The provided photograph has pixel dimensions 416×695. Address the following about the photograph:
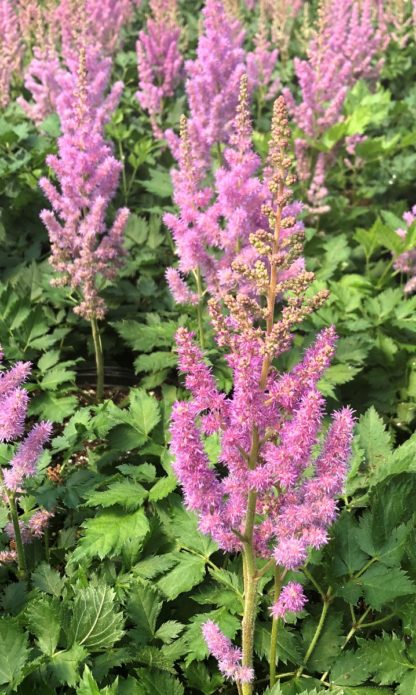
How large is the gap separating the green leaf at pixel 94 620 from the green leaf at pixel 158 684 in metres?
0.15

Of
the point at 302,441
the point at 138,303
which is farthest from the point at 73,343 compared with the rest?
the point at 302,441

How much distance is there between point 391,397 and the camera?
4012 mm

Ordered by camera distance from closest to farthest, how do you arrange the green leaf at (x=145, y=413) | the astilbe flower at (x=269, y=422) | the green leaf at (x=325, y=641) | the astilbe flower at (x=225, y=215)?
the astilbe flower at (x=269, y=422)
the green leaf at (x=325, y=641)
the green leaf at (x=145, y=413)
the astilbe flower at (x=225, y=215)

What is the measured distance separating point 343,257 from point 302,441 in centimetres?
319

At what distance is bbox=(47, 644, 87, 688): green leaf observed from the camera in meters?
1.98

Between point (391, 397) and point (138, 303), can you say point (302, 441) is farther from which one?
point (138, 303)

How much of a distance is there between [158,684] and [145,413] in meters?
1.18

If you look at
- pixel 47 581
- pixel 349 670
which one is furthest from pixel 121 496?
pixel 349 670

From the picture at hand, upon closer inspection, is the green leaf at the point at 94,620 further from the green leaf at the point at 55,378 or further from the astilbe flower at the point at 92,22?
the astilbe flower at the point at 92,22

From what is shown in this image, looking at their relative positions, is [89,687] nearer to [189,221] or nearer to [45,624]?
[45,624]

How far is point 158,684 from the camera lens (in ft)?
7.01

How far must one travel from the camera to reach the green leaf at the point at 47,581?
8.13 ft

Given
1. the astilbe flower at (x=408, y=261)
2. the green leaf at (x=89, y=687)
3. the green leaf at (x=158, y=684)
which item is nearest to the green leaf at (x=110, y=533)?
the green leaf at (x=158, y=684)

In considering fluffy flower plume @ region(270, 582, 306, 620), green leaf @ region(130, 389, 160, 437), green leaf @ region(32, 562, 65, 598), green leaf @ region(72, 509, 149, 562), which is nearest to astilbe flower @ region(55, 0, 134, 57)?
green leaf @ region(130, 389, 160, 437)
